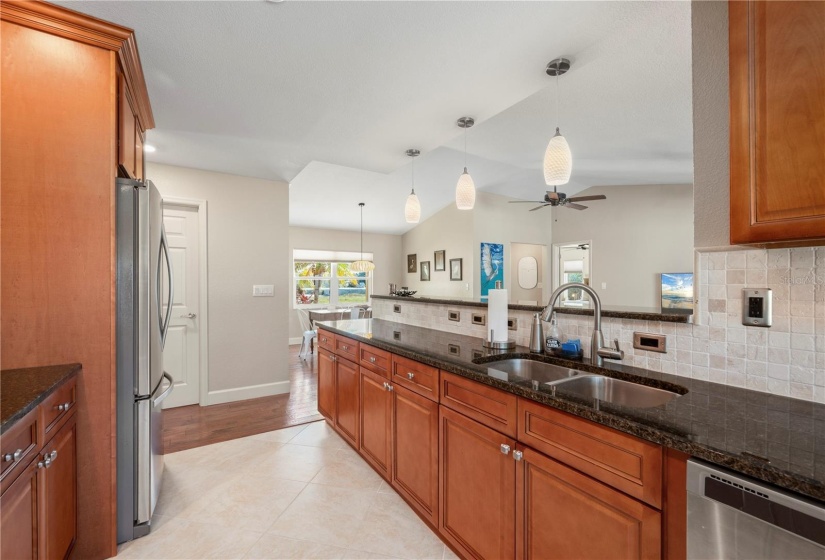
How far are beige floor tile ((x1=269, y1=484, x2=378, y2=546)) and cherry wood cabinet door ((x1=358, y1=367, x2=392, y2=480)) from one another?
0.66 feet

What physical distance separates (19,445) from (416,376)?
143cm

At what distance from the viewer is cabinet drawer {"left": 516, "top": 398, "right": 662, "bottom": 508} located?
925 mm

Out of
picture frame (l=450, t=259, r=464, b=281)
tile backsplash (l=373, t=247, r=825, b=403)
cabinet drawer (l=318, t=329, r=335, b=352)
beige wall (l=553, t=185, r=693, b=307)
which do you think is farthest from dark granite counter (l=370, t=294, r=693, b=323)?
beige wall (l=553, t=185, r=693, b=307)

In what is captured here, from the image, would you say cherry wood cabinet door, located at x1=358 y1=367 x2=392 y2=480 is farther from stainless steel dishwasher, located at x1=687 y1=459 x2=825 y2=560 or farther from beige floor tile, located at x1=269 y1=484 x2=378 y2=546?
stainless steel dishwasher, located at x1=687 y1=459 x2=825 y2=560

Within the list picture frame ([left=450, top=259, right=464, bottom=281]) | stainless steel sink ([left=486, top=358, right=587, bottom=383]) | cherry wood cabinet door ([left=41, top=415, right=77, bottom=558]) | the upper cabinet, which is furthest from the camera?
picture frame ([left=450, top=259, right=464, bottom=281])

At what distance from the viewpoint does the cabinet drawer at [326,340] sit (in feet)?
9.23

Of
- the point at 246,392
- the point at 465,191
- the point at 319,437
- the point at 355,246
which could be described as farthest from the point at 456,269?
the point at 319,437

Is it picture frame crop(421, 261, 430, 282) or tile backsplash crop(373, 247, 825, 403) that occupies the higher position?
picture frame crop(421, 261, 430, 282)

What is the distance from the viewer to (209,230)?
145 inches

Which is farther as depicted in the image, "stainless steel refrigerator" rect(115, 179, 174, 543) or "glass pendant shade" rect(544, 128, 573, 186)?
"glass pendant shade" rect(544, 128, 573, 186)

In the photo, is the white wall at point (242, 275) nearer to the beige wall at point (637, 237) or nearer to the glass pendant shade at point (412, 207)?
the glass pendant shade at point (412, 207)

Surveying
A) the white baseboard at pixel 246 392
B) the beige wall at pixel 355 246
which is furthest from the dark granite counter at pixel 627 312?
the beige wall at pixel 355 246

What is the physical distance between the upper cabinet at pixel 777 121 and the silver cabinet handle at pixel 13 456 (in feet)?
7.14

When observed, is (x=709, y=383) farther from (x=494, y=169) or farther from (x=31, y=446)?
(x=494, y=169)
